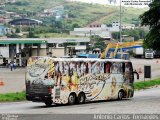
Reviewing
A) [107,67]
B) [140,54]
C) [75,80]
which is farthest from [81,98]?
[140,54]

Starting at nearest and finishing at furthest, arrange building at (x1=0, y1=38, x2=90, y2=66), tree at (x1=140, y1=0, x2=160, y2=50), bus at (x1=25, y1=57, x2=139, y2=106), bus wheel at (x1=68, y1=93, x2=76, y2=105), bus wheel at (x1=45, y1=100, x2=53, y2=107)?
1. bus at (x1=25, y1=57, x2=139, y2=106)
2. bus wheel at (x1=45, y1=100, x2=53, y2=107)
3. bus wheel at (x1=68, y1=93, x2=76, y2=105)
4. tree at (x1=140, y1=0, x2=160, y2=50)
5. building at (x1=0, y1=38, x2=90, y2=66)

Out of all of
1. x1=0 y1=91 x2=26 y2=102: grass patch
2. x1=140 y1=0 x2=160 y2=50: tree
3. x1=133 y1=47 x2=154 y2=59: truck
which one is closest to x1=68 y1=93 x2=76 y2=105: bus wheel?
x1=0 y1=91 x2=26 y2=102: grass patch

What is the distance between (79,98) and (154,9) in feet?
34.2

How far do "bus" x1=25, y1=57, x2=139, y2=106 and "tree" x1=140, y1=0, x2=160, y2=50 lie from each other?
3.15 meters

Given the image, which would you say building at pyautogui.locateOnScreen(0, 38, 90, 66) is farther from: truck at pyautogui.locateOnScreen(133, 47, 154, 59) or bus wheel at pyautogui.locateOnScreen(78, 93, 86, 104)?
bus wheel at pyautogui.locateOnScreen(78, 93, 86, 104)

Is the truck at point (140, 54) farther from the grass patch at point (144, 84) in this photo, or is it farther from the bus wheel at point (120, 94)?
the bus wheel at point (120, 94)

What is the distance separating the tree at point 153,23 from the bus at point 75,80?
3.15 m

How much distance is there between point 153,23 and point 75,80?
1051 centimetres

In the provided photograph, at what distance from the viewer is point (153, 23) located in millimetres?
39969

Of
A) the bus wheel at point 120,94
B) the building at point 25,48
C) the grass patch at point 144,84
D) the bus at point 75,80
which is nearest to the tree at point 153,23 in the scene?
the bus at point 75,80

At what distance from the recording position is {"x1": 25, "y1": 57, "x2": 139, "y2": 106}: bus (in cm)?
3025

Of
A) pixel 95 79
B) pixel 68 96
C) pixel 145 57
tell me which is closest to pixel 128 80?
pixel 95 79

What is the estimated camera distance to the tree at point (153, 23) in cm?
3900

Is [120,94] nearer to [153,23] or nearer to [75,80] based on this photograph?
[75,80]
